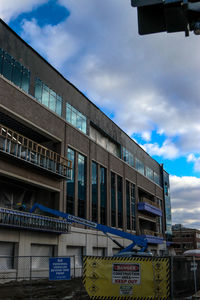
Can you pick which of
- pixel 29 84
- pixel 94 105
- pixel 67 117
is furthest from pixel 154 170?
pixel 29 84

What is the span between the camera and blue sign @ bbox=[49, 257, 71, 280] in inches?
530

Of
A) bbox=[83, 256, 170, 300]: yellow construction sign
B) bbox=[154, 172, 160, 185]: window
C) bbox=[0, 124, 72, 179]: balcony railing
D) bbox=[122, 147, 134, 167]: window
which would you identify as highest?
bbox=[122, 147, 134, 167]: window

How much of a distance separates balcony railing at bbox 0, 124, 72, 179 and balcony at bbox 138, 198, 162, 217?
21.3m

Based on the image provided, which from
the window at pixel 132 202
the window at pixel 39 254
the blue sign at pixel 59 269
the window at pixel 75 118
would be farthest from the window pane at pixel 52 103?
the window at pixel 132 202

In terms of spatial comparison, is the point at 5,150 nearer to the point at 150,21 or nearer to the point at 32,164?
the point at 32,164

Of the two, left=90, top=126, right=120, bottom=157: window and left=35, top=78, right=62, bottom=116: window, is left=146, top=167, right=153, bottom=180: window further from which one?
left=35, top=78, right=62, bottom=116: window

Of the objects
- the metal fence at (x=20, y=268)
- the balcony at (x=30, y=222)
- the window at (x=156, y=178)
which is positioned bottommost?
the metal fence at (x=20, y=268)

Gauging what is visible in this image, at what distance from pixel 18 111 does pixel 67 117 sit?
27.5ft

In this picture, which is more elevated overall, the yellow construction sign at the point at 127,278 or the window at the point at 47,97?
the window at the point at 47,97

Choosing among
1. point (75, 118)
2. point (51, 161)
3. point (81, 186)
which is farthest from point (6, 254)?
point (75, 118)

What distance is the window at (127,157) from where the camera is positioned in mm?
48931

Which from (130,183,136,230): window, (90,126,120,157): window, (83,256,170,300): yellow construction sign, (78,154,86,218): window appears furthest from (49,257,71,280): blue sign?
(130,183,136,230): window

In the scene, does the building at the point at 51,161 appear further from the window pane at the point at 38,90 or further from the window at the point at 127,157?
the window at the point at 127,157

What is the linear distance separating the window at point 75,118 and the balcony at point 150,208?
18821 millimetres
